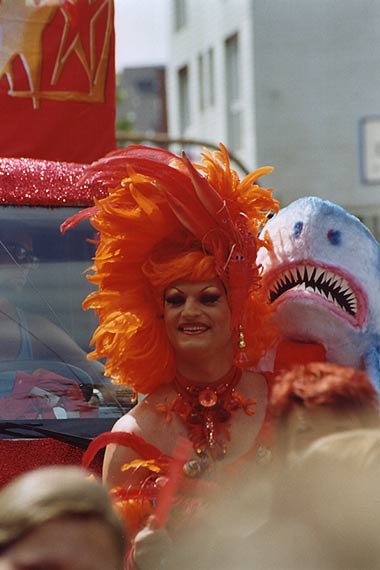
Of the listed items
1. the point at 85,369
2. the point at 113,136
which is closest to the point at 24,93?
the point at 113,136

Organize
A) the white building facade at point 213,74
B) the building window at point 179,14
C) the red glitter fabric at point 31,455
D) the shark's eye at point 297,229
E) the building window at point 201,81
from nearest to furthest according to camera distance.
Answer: the red glitter fabric at point 31,455
the shark's eye at point 297,229
the white building facade at point 213,74
the building window at point 201,81
the building window at point 179,14

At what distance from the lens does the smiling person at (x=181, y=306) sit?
153 inches

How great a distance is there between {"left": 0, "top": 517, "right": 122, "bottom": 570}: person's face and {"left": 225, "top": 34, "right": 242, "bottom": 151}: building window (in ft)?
85.3

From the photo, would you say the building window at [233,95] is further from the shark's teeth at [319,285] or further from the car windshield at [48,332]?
the shark's teeth at [319,285]

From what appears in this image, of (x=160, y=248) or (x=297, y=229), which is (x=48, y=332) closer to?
(x=160, y=248)

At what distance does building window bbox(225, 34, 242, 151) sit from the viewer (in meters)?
28.0

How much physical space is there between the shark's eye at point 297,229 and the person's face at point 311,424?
2.04 metres

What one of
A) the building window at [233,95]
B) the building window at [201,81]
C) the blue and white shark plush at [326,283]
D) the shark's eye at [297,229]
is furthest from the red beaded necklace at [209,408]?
the building window at [201,81]

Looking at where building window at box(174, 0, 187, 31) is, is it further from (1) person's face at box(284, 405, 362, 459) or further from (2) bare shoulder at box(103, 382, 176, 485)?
(1) person's face at box(284, 405, 362, 459)

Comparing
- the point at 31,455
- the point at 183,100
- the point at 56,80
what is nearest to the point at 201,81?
the point at 183,100

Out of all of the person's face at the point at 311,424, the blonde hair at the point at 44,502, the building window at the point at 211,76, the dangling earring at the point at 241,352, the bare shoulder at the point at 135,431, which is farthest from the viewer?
the building window at the point at 211,76

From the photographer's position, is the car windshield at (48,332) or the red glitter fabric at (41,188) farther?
the red glitter fabric at (41,188)

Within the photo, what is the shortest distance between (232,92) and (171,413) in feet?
81.8

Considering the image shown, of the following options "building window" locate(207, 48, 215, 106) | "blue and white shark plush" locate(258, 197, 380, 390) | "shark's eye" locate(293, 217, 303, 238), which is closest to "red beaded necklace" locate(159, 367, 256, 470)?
"blue and white shark plush" locate(258, 197, 380, 390)
